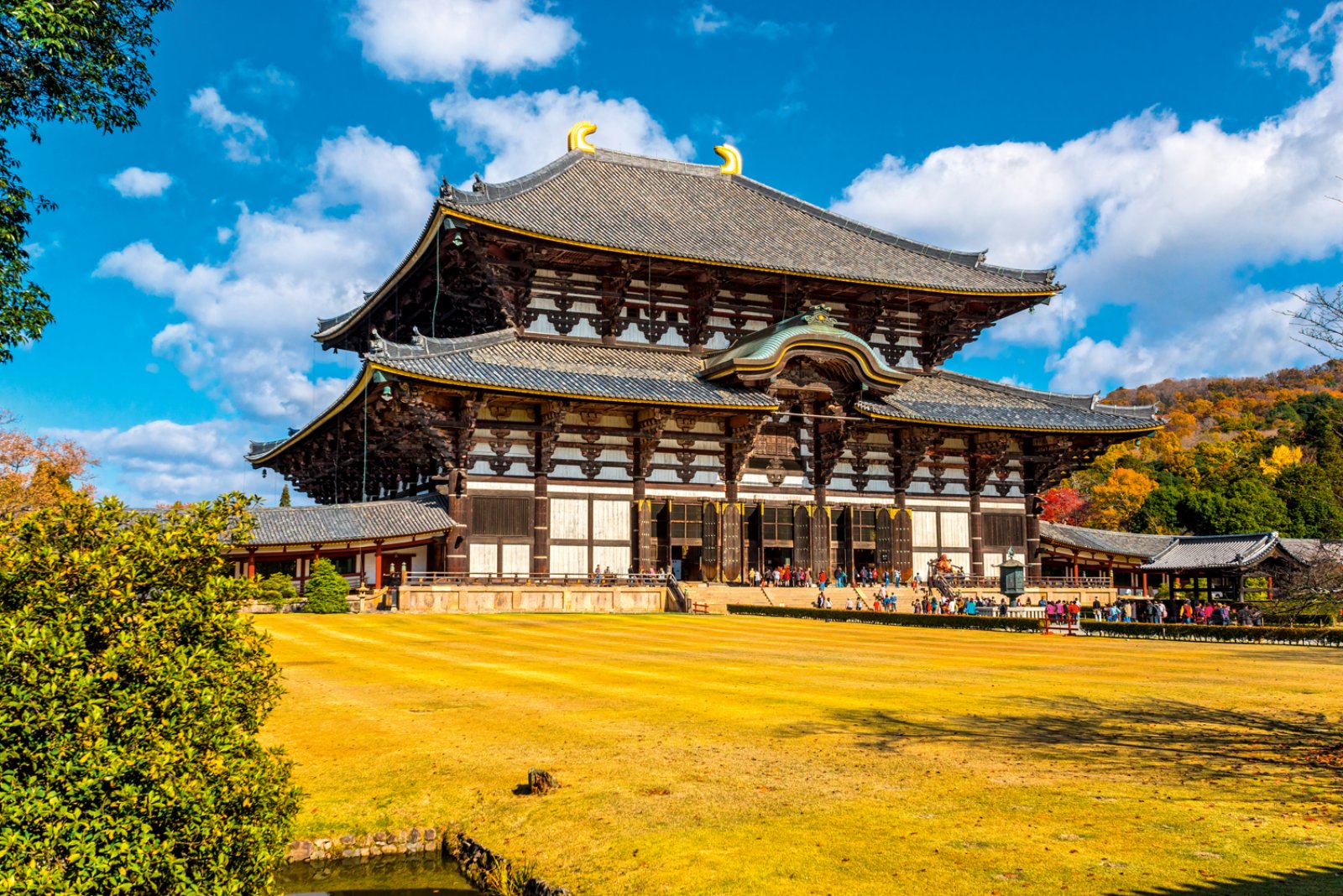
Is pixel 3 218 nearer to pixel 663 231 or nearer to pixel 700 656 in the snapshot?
pixel 700 656

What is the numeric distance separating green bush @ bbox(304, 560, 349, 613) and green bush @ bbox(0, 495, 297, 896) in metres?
28.4

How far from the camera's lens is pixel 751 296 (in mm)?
48625

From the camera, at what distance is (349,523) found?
38.2 meters

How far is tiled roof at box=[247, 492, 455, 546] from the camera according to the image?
3678 cm

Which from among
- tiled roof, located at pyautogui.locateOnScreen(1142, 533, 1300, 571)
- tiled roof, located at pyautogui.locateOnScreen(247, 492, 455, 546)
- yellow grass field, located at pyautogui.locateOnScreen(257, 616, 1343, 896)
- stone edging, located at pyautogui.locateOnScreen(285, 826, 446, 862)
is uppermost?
tiled roof, located at pyautogui.locateOnScreen(247, 492, 455, 546)

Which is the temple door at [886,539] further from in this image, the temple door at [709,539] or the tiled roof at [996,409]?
the temple door at [709,539]

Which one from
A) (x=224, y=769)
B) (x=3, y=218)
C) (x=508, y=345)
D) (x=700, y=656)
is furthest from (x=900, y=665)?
(x=508, y=345)

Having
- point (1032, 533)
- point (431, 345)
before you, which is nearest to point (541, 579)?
point (431, 345)

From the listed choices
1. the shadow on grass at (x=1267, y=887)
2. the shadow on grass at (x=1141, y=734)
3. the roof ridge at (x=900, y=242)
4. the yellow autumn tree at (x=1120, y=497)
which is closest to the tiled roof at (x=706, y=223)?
the roof ridge at (x=900, y=242)

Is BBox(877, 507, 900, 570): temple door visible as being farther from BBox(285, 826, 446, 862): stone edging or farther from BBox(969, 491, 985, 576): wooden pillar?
BBox(285, 826, 446, 862): stone edging

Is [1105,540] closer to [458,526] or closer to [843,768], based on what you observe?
[458,526]

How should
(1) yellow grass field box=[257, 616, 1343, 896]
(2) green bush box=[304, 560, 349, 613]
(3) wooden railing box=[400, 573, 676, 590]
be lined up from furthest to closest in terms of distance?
1. (3) wooden railing box=[400, 573, 676, 590]
2. (2) green bush box=[304, 560, 349, 613]
3. (1) yellow grass field box=[257, 616, 1343, 896]

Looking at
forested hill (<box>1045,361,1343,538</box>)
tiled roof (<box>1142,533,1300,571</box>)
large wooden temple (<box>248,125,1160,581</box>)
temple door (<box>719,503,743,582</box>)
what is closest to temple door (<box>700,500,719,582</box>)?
large wooden temple (<box>248,125,1160,581</box>)

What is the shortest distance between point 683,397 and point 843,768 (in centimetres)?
3053
